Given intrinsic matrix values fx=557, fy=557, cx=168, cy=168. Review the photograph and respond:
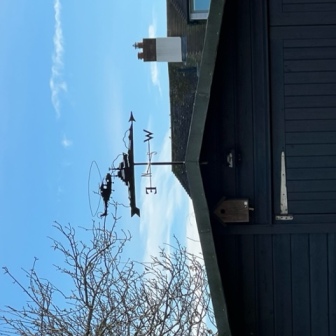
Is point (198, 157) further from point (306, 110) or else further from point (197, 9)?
point (197, 9)

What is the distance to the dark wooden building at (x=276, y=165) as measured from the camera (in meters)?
7.00

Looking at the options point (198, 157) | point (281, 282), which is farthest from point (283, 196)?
point (198, 157)

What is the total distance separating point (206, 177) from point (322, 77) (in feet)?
6.36

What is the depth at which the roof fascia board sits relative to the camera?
6582 mm

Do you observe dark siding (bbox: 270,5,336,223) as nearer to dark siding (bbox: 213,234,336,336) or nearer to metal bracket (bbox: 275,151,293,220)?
metal bracket (bbox: 275,151,293,220)

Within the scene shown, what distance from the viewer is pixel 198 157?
22.1 feet

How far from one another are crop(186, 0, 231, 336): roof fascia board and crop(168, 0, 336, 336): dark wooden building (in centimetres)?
24

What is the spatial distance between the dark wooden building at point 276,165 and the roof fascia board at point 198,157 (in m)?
0.24

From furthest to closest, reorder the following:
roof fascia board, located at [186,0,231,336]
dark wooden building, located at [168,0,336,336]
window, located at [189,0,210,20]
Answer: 1. window, located at [189,0,210,20]
2. dark wooden building, located at [168,0,336,336]
3. roof fascia board, located at [186,0,231,336]

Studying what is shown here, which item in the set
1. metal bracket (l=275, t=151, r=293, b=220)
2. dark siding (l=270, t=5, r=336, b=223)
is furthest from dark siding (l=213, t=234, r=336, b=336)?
dark siding (l=270, t=5, r=336, b=223)

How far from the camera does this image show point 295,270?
701 centimetres

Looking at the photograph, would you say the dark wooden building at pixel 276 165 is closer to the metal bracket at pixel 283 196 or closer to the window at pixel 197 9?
the metal bracket at pixel 283 196

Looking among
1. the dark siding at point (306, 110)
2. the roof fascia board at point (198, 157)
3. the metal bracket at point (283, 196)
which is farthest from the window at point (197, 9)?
the metal bracket at point (283, 196)

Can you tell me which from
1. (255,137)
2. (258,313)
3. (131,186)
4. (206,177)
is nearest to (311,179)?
(255,137)
